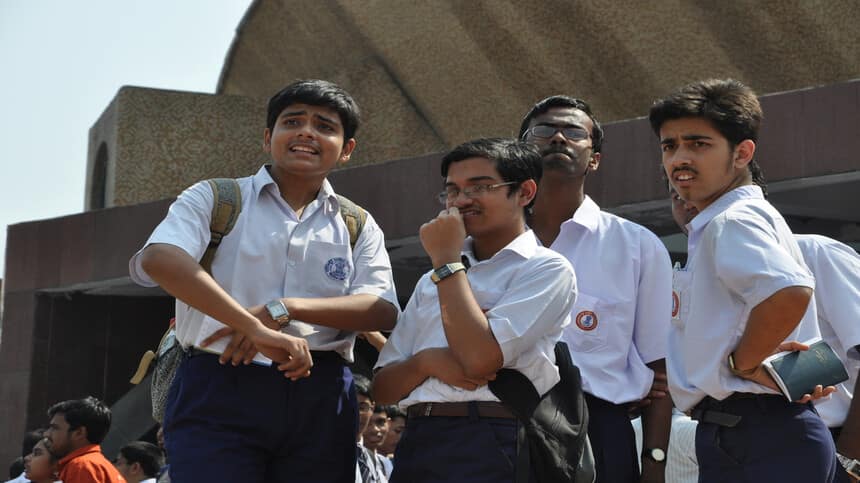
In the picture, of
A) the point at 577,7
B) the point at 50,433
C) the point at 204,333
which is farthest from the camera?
the point at 577,7

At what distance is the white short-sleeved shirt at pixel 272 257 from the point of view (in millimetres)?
3379

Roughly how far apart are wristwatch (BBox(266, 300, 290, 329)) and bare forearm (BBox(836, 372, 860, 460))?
154 cm

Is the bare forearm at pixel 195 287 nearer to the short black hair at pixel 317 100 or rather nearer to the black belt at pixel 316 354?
the black belt at pixel 316 354

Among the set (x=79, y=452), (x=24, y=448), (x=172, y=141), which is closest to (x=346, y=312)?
(x=79, y=452)

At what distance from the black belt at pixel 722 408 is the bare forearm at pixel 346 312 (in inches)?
37.5

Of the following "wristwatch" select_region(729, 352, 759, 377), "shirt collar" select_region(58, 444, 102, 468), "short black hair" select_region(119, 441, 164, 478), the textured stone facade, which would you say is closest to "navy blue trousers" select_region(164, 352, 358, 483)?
"wristwatch" select_region(729, 352, 759, 377)

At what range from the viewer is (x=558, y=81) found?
1384 centimetres

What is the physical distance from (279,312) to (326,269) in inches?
11.7

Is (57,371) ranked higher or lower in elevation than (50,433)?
higher

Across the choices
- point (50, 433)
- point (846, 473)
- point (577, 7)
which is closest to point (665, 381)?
point (846, 473)

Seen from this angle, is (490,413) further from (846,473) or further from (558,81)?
(558,81)

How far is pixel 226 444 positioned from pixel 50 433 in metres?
4.46

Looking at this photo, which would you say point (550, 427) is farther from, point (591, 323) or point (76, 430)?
point (76, 430)

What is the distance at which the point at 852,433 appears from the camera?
3199 millimetres
